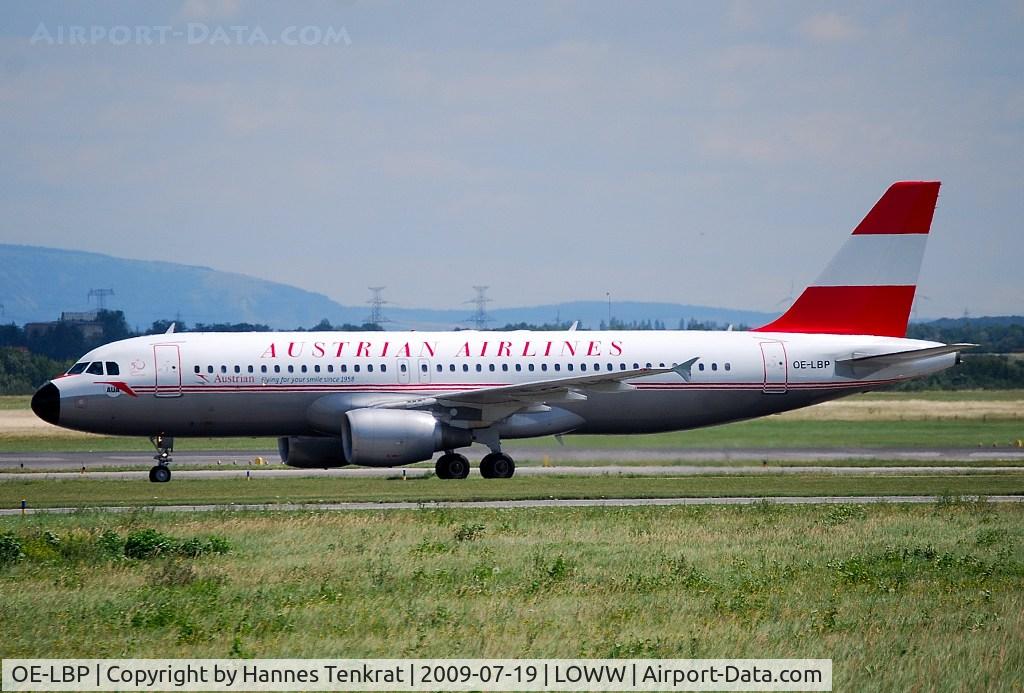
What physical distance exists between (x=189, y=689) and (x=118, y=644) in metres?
2.18

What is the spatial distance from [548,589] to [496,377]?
71.2 feet

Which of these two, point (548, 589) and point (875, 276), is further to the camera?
point (875, 276)

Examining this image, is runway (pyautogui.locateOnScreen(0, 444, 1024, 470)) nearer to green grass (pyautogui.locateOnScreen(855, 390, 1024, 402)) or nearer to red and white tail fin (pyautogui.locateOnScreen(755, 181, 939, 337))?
red and white tail fin (pyautogui.locateOnScreen(755, 181, 939, 337))

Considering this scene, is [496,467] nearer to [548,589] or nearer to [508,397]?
[508,397]

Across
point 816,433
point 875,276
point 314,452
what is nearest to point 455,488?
point 314,452

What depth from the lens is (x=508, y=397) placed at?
1486 inches

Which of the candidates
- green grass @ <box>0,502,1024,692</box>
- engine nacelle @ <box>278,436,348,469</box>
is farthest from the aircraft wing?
green grass @ <box>0,502,1024,692</box>

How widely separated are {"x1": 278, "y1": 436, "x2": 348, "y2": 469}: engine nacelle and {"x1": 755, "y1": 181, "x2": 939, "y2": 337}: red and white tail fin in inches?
531

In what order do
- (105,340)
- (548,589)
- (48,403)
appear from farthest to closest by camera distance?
(105,340) → (48,403) → (548,589)

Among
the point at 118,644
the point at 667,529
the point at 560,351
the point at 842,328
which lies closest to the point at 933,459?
the point at 842,328

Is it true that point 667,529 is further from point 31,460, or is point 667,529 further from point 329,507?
point 31,460

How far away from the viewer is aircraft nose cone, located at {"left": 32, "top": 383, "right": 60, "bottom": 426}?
38.5 metres

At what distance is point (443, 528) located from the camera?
2539 centimetres

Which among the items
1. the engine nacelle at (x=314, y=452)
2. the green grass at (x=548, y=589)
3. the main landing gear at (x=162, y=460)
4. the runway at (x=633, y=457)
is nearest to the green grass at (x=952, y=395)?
the runway at (x=633, y=457)
